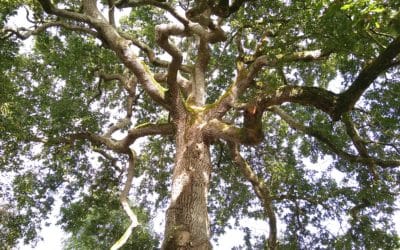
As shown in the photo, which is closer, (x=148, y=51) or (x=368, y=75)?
(x=368, y=75)

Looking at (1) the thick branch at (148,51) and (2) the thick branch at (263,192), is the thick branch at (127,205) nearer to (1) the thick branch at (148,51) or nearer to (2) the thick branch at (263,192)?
(2) the thick branch at (263,192)

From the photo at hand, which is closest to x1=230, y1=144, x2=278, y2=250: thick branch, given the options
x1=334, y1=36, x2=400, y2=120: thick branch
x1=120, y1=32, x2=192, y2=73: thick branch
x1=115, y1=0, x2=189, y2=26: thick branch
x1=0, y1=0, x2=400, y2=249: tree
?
x1=0, y1=0, x2=400, y2=249: tree

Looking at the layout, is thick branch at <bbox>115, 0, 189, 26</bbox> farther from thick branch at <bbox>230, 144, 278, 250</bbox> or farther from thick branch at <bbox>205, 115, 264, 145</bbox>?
thick branch at <bbox>230, 144, 278, 250</bbox>

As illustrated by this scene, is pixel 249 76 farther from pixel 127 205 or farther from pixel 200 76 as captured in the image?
pixel 127 205

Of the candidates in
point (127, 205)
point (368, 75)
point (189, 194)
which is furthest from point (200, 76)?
point (368, 75)

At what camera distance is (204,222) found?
6180mm

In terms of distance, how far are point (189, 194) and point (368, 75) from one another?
3.32 metres

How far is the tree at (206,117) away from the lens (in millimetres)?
6965

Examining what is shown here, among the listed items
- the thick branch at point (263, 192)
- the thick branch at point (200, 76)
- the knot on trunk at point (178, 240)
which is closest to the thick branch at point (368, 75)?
the thick branch at point (263, 192)

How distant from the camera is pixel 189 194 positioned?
6.57 metres

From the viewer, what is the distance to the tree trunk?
576 cm

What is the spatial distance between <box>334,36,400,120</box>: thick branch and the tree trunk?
8.30ft

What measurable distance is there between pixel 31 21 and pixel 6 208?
4.88 meters

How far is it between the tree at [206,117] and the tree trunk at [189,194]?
2 cm
